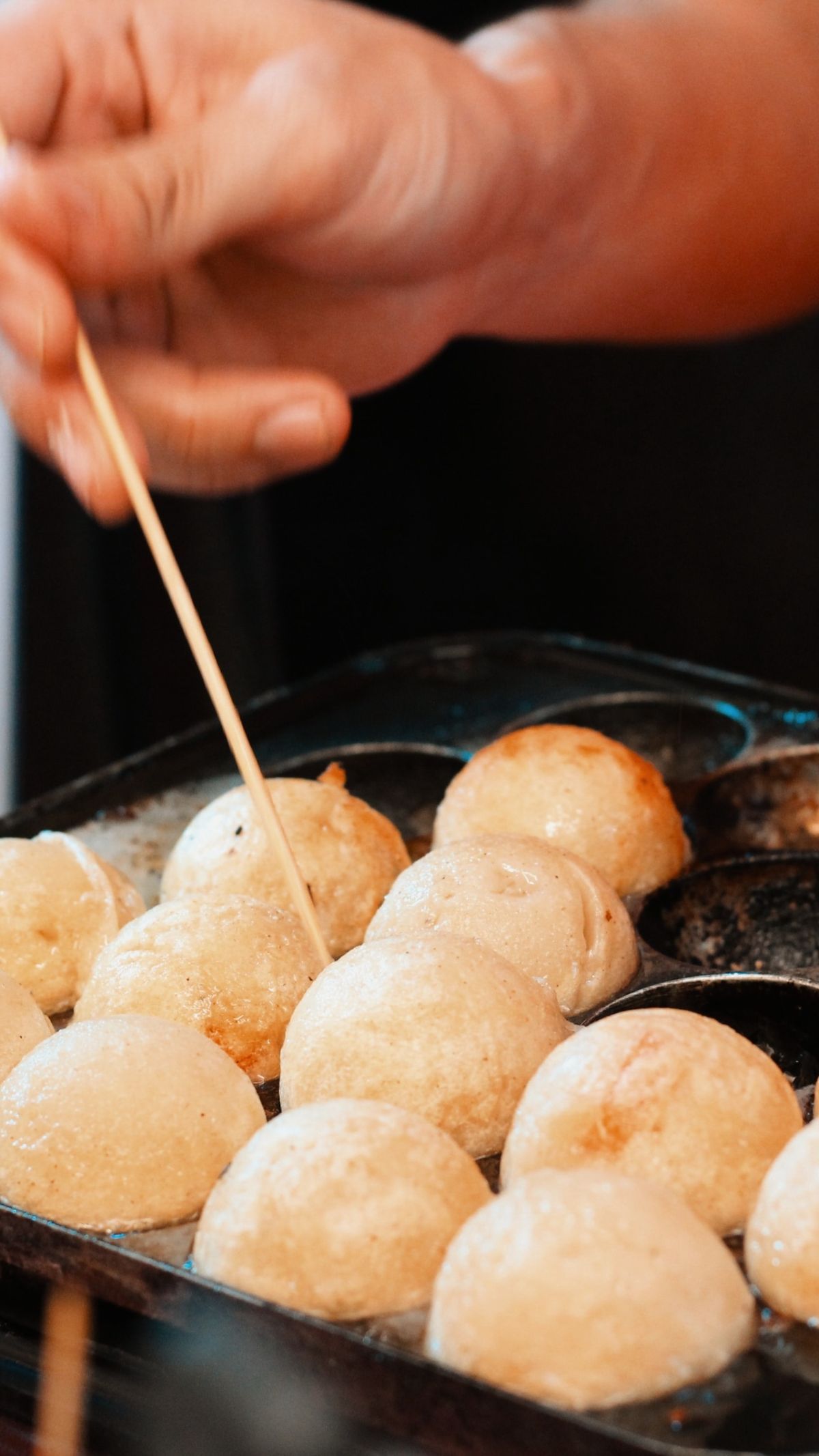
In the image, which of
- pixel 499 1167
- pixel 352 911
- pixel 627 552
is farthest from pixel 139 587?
pixel 499 1167

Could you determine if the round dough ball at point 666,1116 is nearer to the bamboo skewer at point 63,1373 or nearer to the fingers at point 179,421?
the bamboo skewer at point 63,1373

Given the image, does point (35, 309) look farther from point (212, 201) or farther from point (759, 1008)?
point (759, 1008)

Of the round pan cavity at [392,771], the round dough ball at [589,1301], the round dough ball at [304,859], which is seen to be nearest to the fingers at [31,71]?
the round dough ball at [304,859]

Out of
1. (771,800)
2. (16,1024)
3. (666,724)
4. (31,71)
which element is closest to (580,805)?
(771,800)

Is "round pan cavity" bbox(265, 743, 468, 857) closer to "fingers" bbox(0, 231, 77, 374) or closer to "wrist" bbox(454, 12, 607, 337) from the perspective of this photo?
"wrist" bbox(454, 12, 607, 337)

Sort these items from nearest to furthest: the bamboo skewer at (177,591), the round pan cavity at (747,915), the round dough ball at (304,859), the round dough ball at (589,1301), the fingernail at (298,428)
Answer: the round dough ball at (589,1301) → the bamboo skewer at (177,591) → the fingernail at (298,428) → the round dough ball at (304,859) → the round pan cavity at (747,915)

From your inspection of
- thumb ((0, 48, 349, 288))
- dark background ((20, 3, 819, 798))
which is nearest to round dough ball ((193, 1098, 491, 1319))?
thumb ((0, 48, 349, 288))

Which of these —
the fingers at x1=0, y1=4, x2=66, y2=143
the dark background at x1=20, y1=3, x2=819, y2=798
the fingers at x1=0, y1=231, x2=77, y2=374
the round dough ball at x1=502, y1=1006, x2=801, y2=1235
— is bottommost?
the dark background at x1=20, y1=3, x2=819, y2=798
